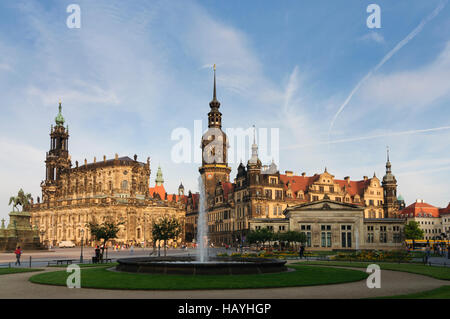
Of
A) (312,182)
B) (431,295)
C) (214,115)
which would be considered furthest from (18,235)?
(431,295)

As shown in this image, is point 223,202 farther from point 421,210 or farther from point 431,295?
point 431,295

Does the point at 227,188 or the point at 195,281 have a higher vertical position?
the point at 227,188

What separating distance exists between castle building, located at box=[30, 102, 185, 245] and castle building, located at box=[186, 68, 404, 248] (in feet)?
52.7

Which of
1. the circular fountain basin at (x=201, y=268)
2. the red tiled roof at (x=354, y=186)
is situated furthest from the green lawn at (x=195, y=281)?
the red tiled roof at (x=354, y=186)

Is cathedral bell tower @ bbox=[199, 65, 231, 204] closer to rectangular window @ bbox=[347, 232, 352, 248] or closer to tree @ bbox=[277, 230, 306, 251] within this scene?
rectangular window @ bbox=[347, 232, 352, 248]

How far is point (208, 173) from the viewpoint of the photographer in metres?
126

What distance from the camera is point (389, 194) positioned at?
11731 centimetres

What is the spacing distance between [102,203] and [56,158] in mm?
38890

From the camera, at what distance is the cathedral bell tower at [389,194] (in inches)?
4601

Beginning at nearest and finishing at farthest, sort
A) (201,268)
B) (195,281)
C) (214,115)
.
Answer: (195,281) → (201,268) → (214,115)

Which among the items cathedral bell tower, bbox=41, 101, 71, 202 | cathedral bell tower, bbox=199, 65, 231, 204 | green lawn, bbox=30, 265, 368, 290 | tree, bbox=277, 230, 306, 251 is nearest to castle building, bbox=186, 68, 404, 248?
cathedral bell tower, bbox=199, 65, 231, 204

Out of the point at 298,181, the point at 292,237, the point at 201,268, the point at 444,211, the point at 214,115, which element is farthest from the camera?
the point at 444,211
